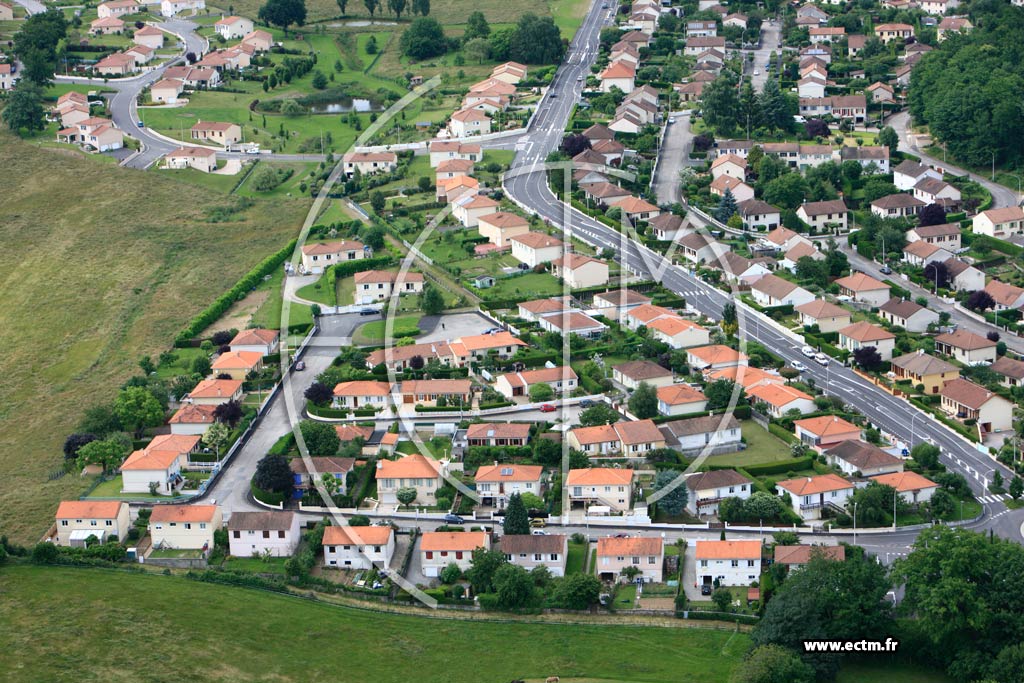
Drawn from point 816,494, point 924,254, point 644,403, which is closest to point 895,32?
point 924,254

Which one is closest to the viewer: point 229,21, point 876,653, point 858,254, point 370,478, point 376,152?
point 876,653

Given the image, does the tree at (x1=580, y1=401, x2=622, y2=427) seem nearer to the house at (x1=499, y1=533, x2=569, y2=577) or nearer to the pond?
the house at (x1=499, y1=533, x2=569, y2=577)

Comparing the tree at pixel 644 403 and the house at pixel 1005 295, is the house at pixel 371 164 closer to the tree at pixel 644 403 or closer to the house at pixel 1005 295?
the tree at pixel 644 403

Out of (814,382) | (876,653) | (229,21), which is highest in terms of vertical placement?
(229,21)

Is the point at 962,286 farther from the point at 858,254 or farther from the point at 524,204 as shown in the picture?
the point at 524,204

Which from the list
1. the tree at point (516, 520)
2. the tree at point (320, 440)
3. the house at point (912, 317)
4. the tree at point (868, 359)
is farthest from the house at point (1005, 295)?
the tree at point (320, 440)

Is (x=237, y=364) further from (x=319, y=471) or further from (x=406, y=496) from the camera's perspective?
(x=406, y=496)

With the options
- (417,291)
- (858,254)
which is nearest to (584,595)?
(417,291)
